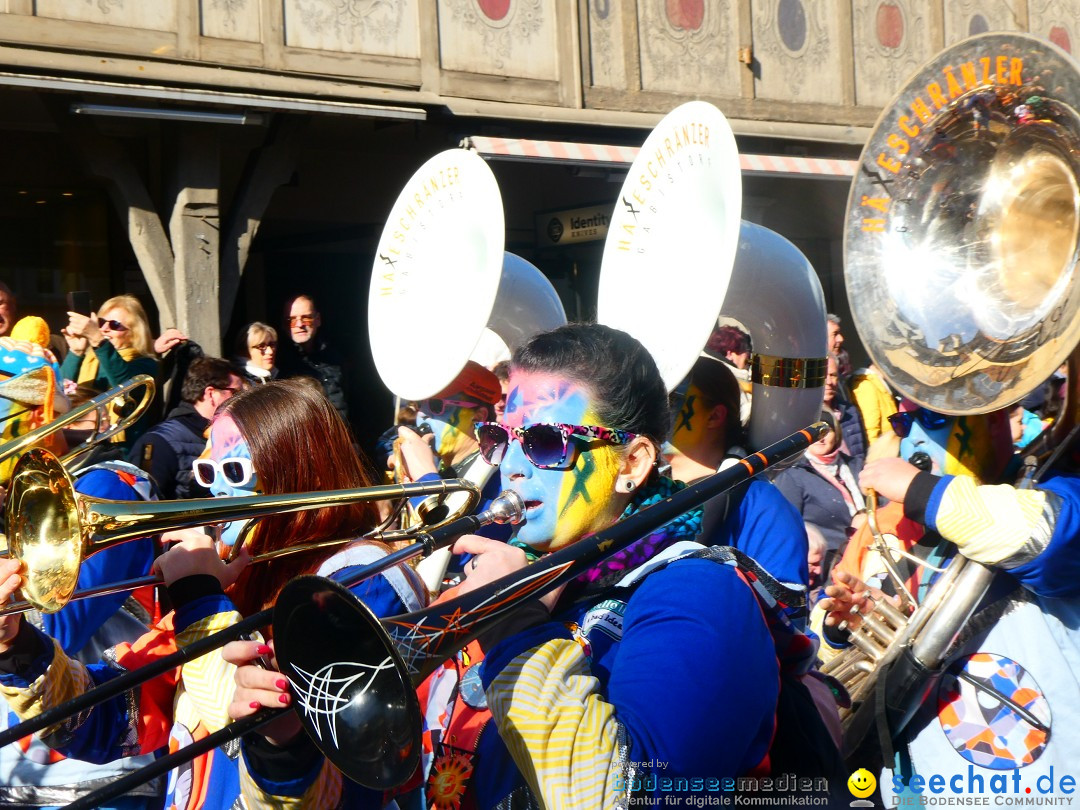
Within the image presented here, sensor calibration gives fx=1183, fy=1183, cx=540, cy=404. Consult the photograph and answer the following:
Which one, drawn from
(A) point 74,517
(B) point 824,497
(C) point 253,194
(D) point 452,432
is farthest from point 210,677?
(C) point 253,194

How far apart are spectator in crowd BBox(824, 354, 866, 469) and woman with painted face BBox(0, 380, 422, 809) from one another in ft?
10.7

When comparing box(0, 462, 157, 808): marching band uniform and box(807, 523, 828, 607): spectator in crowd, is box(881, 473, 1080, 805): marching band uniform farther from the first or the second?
box(0, 462, 157, 808): marching band uniform

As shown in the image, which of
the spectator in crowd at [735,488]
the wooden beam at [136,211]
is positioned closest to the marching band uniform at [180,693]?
the spectator in crowd at [735,488]

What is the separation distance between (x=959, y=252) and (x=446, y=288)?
5.22 ft

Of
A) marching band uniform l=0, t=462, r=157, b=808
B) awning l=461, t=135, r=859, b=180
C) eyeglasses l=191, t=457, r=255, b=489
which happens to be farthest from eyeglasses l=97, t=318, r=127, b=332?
eyeglasses l=191, t=457, r=255, b=489

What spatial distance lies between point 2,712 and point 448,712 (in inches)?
39.9

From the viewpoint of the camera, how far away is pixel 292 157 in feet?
25.4

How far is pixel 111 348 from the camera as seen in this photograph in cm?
564

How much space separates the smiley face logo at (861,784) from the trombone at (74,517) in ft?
4.05

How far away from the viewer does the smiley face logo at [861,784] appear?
272 cm

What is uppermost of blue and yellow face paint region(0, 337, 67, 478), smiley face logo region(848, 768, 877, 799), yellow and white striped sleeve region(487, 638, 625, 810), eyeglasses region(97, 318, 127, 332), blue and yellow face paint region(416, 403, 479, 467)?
eyeglasses region(97, 318, 127, 332)

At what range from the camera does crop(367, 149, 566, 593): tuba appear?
3.49 meters

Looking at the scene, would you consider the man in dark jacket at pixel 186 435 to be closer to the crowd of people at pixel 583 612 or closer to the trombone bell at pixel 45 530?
the crowd of people at pixel 583 612

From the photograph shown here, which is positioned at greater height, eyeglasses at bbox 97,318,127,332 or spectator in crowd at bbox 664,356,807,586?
eyeglasses at bbox 97,318,127,332
